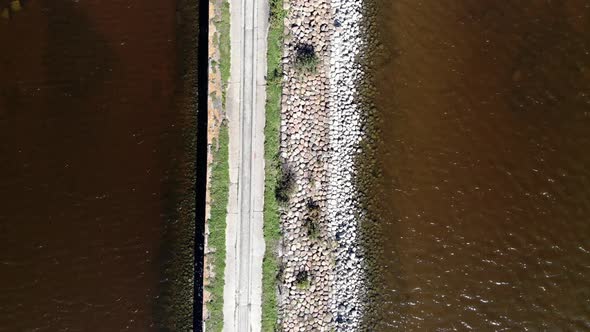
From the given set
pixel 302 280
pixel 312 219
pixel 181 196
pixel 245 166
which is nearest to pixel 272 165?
pixel 245 166

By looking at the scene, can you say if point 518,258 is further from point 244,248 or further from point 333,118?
point 244,248

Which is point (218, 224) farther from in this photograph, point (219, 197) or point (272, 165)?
point (272, 165)

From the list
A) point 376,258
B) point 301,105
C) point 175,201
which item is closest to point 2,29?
point 175,201

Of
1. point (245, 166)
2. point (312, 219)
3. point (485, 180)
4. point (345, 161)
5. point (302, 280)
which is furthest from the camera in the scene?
point (485, 180)

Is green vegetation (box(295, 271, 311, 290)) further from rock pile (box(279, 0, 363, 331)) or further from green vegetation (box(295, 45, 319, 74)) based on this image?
green vegetation (box(295, 45, 319, 74))

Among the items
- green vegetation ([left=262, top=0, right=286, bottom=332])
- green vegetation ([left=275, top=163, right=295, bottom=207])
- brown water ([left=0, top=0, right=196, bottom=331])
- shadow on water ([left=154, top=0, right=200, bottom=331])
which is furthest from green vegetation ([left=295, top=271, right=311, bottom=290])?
brown water ([left=0, top=0, right=196, bottom=331])
